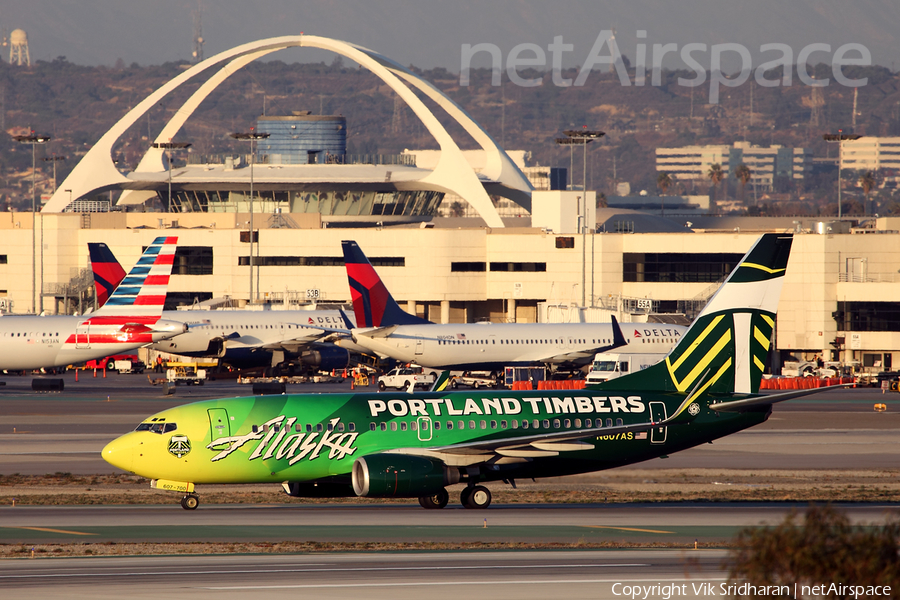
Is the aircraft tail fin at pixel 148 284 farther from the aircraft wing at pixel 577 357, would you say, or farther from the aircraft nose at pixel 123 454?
the aircraft nose at pixel 123 454

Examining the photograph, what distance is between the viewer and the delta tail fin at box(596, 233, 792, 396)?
36.2 m

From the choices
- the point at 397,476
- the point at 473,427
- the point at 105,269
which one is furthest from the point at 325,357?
the point at 397,476

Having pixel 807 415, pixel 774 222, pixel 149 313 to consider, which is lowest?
pixel 807 415

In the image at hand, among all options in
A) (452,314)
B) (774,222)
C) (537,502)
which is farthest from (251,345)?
(774,222)

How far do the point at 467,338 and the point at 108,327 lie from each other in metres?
25.4

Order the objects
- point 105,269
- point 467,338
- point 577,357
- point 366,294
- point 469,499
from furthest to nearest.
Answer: point 105,269 → point 577,357 → point 467,338 → point 366,294 → point 469,499

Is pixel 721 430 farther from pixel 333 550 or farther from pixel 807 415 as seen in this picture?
pixel 807 415

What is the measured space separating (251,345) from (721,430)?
204ft

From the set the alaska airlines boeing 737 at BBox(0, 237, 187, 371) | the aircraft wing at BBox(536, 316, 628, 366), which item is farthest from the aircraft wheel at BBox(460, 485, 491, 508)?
the aircraft wing at BBox(536, 316, 628, 366)

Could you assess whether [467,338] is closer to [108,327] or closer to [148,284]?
[148,284]

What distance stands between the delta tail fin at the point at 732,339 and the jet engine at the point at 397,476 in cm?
676

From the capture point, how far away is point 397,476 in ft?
106

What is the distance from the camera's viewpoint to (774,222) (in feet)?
633

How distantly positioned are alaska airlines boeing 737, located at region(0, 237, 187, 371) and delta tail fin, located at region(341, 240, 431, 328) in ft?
47.0
